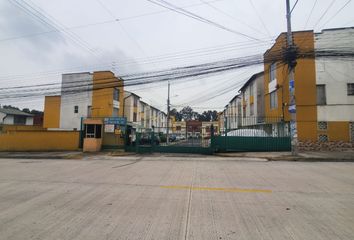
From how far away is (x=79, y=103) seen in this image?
3388 centimetres

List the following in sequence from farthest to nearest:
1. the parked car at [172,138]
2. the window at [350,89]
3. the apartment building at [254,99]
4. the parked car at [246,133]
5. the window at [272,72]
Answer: the parked car at [172,138], the apartment building at [254,99], the window at [272,72], the window at [350,89], the parked car at [246,133]

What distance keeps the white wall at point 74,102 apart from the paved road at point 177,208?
26.3 metres

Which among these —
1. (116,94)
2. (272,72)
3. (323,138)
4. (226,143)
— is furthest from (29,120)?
(323,138)

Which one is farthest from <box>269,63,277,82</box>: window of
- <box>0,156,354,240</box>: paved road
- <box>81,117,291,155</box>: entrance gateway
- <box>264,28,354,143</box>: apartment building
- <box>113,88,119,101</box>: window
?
<box>113,88,119,101</box>: window

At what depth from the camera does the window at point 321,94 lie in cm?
2008

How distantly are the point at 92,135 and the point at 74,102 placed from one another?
1686 cm

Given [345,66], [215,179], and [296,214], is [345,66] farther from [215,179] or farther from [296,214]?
[296,214]

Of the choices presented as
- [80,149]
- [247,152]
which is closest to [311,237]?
[247,152]

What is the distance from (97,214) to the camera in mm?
4852

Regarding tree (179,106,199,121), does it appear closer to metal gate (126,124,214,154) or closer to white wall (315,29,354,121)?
white wall (315,29,354,121)

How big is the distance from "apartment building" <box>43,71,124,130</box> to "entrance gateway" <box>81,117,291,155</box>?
1337cm

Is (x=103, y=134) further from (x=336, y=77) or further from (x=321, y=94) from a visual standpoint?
(x=336, y=77)

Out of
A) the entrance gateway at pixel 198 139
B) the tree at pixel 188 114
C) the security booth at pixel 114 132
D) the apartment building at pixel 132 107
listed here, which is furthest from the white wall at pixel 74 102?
the tree at pixel 188 114

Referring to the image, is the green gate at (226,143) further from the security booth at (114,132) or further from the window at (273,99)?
the window at (273,99)
